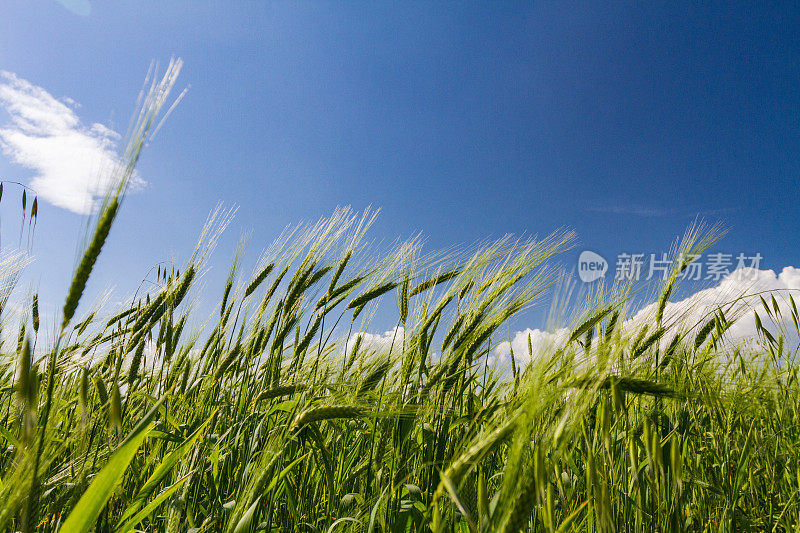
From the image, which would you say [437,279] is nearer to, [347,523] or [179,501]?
[347,523]

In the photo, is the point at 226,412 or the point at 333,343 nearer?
the point at 226,412

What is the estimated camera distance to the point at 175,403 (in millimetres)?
2014

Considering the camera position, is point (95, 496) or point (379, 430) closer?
point (95, 496)

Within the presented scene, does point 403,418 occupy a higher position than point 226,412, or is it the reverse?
point 403,418

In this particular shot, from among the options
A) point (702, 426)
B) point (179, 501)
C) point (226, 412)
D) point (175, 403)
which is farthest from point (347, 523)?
point (702, 426)

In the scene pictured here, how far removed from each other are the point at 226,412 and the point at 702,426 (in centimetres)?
259

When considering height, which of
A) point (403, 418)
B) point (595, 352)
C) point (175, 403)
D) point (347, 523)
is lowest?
point (347, 523)

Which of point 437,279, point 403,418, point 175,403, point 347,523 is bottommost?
point 347,523

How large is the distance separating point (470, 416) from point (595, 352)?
65 centimetres

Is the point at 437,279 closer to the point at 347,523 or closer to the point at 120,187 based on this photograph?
the point at 347,523

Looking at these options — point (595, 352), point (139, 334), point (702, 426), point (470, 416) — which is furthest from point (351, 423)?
point (702, 426)

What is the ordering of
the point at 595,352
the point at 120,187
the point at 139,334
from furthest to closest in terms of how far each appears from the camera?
the point at 139,334
the point at 595,352
the point at 120,187

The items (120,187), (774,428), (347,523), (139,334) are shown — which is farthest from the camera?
(774,428)

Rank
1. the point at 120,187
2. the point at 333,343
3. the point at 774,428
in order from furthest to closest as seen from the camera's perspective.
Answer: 1. the point at 774,428
2. the point at 333,343
3. the point at 120,187
